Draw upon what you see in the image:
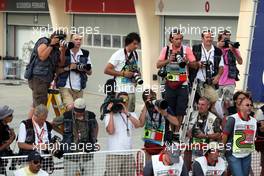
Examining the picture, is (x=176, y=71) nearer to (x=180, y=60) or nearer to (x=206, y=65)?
(x=180, y=60)

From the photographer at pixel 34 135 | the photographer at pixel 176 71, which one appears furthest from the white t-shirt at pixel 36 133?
the photographer at pixel 176 71

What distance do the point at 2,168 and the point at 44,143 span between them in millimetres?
622

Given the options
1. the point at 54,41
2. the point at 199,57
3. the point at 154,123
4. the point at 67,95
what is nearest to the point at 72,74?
the point at 67,95

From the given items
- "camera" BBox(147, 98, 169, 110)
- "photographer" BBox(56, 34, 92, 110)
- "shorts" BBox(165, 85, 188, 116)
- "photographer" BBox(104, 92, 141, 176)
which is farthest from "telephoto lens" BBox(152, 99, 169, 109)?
"photographer" BBox(56, 34, 92, 110)

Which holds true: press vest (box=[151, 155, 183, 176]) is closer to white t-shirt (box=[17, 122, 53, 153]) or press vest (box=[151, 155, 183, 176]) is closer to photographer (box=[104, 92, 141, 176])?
photographer (box=[104, 92, 141, 176])

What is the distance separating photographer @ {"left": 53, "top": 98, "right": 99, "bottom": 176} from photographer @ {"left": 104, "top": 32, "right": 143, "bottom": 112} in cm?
111

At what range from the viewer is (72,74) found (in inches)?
357

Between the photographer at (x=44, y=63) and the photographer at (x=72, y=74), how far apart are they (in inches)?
4.5

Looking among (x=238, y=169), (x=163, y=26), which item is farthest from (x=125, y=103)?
(x=163, y=26)

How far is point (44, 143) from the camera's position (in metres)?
7.56

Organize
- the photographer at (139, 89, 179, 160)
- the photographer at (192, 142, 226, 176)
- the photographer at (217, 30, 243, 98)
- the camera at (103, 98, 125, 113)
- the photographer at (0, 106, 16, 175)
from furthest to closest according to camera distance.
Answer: the photographer at (217, 30, 243, 98) → the photographer at (139, 89, 179, 160) → the camera at (103, 98, 125, 113) → the photographer at (192, 142, 226, 176) → the photographer at (0, 106, 16, 175)

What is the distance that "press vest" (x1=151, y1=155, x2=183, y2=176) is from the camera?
23.4 ft

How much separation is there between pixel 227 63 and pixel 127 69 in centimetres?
162

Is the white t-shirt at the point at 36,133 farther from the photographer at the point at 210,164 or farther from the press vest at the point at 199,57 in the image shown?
the press vest at the point at 199,57
